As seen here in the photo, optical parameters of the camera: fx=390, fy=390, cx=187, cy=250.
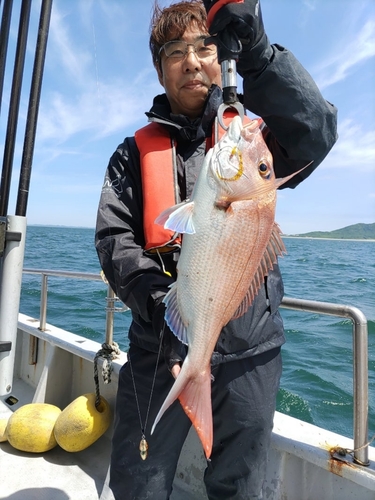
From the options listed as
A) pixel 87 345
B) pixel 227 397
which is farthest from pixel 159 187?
pixel 87 345

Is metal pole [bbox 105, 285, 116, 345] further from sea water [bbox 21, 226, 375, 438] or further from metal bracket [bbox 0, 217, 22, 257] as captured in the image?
sea water [bbox 21, 226, 375, 438]

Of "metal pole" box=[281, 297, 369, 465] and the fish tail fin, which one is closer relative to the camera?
the fish tail fin

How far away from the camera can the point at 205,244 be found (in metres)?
1.57

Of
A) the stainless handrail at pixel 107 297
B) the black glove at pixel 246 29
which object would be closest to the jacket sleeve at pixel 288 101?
the black glove at pixel 246 29

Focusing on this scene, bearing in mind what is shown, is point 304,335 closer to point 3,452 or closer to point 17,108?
point 3,452

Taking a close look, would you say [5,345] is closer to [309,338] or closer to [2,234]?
[2,234]

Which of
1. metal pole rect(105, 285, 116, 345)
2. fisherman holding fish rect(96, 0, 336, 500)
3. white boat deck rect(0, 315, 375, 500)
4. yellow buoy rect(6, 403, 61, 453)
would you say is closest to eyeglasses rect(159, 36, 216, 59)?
fisherman holding fish rect(96, 0, 336, 500)

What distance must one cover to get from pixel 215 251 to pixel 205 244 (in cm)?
5

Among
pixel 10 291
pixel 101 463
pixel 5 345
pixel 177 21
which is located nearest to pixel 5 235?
pixel 10 291

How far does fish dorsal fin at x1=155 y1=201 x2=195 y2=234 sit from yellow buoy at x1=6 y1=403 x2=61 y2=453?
2.75 meters

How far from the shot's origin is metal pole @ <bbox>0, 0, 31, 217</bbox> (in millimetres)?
2248

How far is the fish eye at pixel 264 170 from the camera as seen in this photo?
5.36 ft

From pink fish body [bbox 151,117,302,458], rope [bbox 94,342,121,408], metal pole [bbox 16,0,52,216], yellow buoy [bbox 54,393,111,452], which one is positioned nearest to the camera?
pink fish body [bbox 151,117,302,458]

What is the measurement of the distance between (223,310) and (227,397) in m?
0.63
